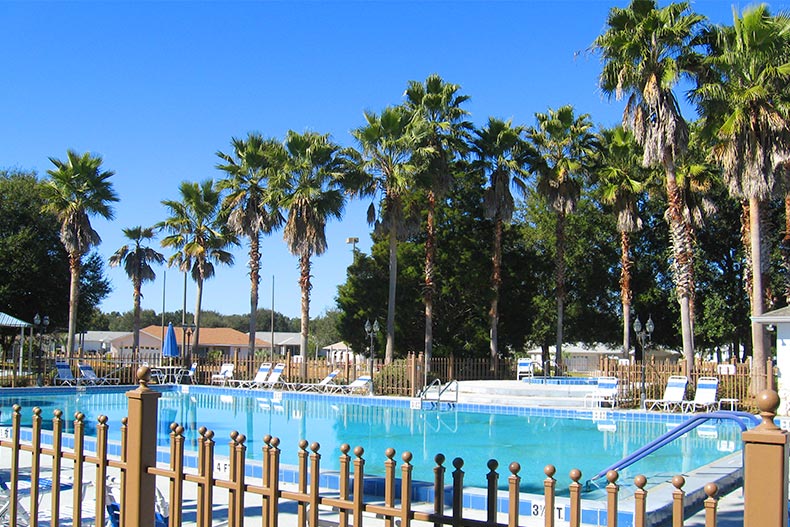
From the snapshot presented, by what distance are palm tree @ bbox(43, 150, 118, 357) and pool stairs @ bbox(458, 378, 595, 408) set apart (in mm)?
14598

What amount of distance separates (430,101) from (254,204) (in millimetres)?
7799

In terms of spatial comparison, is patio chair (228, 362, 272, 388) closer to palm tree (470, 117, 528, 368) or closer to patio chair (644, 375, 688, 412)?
palm tree (470, 117, 528, 368)

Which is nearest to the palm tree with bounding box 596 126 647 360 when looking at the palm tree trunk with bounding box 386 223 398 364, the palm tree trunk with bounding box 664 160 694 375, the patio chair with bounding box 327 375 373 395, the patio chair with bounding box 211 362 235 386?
the palm tree trunk with bounding box 664 160 694 375

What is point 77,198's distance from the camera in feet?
94.1

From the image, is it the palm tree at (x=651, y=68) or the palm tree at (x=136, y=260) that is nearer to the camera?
the palm tree at (x=651, y=68)

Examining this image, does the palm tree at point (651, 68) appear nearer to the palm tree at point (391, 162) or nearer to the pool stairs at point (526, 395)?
the pool stairs at point (526, 395)

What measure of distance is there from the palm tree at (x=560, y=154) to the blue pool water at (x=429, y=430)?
10.4 meters

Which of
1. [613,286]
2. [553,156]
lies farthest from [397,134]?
[613,286]

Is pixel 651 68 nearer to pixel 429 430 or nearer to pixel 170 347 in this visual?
pixel 429 430

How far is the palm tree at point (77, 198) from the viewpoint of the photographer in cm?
2838

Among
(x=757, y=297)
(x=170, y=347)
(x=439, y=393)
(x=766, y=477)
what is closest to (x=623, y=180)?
(x=757, y=297)

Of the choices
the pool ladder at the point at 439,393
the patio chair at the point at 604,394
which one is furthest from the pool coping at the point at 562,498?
the pool ladder at the point at 439,393

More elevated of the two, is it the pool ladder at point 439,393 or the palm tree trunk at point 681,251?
the palm tree trunk at point 681,251

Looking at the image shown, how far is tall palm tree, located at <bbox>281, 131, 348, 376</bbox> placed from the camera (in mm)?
26953
